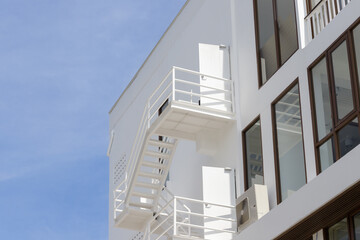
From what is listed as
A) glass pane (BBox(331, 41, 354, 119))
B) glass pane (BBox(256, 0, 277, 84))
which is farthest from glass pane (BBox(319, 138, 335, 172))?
glass pane (BBox(256, 0, 277, 84))

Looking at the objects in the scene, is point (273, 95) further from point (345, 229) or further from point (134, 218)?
point (134, 218)

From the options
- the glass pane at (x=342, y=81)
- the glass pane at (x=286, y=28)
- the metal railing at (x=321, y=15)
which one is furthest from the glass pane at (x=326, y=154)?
the glass pane at (x=286, y=28)

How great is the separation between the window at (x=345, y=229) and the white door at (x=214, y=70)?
7352 mm

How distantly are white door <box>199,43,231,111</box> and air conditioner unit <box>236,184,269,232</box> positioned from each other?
399 centimetres

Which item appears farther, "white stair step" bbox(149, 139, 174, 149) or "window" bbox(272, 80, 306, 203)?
"white stair step" bbox(149, 139, 174, 149)

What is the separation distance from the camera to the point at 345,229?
17.7m

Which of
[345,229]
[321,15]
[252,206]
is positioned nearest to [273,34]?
[321,15]

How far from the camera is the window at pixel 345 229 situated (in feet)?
56.9

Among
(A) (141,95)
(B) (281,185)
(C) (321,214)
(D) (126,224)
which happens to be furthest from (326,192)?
(A) (141,95)

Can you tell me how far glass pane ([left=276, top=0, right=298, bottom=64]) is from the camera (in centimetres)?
2198

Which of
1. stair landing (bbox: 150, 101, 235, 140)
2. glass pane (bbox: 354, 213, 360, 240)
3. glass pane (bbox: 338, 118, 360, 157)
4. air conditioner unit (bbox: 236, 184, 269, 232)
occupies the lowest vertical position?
glass pane (bbox: 354, 213, 360, 240)

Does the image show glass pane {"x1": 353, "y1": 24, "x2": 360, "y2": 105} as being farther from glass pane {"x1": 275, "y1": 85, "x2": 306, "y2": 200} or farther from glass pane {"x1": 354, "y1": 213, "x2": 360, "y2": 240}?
glass pane {"x1": 354, "y1": 213, "x2": 360, "y2": 240}

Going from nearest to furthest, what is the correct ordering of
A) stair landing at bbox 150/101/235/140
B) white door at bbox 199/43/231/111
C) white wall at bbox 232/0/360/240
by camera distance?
white wall at bbox 232/0/360/240
stair landing at bbox 150/101/235/140
white door at bbox 199/43/231/111

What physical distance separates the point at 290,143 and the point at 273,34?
3749 millimetres
